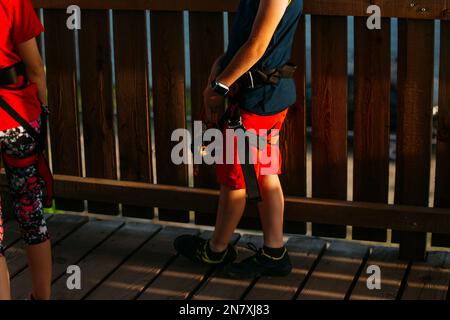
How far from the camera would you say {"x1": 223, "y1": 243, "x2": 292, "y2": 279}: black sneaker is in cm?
427

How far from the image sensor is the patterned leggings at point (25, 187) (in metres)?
3.36

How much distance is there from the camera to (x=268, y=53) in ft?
12.9

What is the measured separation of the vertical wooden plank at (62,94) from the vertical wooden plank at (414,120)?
1806 mm

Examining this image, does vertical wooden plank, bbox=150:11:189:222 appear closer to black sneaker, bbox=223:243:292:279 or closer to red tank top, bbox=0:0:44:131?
black sneaker, bbox=223:243:292:279

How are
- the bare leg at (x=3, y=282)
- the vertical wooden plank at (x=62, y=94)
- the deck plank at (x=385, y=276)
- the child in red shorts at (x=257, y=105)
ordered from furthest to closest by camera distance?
the vertical wooden plank at (x=62, y=94)
the deck plank at (x=385, y=276)
the child in red shorts at (x=257, y=105)
the bare leg at (x=3, y=282)

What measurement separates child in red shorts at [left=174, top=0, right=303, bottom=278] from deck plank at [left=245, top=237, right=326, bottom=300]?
0.06 meters

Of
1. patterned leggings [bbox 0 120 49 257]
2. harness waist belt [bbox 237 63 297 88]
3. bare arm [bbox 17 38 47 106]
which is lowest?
patterned leggings [bbox 0 120 49 257]

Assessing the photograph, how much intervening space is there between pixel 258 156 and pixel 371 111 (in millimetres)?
686

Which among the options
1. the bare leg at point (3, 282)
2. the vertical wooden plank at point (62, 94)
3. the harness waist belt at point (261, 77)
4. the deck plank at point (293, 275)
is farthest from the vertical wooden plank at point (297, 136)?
the bare leg at point (3, 282)

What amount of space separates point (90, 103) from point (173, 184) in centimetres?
65

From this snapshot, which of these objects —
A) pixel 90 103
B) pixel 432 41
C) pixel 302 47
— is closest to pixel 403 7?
pixel 432 41

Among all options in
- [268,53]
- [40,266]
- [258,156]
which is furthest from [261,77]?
[40,266]

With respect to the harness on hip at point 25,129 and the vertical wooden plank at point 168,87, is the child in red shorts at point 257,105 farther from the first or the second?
the harness on hip at point 25,129

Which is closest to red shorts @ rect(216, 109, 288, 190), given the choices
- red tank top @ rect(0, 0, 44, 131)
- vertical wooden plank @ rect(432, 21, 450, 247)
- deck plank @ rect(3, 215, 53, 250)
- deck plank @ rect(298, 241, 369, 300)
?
deck plank @ rect(298, 241, 369, 300)
